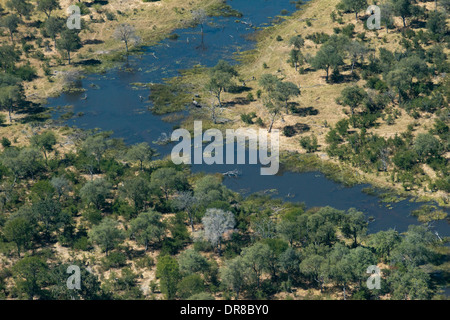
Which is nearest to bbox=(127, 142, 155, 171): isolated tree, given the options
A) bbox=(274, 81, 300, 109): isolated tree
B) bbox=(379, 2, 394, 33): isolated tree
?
bbox=(274, 81, 300, 109): isolated tree

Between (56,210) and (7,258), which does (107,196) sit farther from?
(7,258)

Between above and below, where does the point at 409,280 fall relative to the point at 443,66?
below

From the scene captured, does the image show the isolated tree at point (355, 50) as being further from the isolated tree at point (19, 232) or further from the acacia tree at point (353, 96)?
the isolated tree at point (19, 232)

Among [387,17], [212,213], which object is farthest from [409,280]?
[387,17]

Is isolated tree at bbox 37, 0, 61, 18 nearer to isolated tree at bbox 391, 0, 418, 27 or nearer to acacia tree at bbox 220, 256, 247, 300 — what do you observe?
isolated tree at bbox 391, 0, 418, 27

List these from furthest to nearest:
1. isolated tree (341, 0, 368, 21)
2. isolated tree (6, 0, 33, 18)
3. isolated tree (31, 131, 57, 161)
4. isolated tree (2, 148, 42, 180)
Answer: isolated tree (6, 0, 33, 18), isolated tree (341, 0, 368, 21), isolated tree (31, 131, 57, 161), isolated tree (2, 148, 42, 180)

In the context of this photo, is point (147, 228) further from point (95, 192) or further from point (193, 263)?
point (95, 192)
